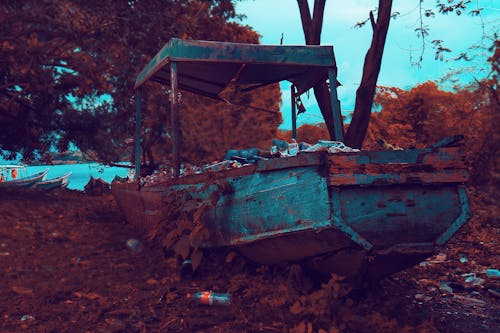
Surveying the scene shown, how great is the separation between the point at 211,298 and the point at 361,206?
145 centimetres

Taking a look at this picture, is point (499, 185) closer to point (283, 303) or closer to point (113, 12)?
point (283, 303)

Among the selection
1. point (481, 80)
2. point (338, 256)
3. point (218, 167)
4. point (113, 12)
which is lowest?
point (338, 256)

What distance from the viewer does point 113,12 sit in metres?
8.84

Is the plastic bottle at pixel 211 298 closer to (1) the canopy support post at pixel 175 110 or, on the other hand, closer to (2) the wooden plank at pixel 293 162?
(2) the wooden plank at pixel 293 162

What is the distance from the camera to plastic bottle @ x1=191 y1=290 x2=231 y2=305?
343 cm

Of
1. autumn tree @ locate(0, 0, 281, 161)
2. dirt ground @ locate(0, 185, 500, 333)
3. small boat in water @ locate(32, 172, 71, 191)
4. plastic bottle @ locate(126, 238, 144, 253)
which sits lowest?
dirt ground @ locate(0, 185, 500, 333)

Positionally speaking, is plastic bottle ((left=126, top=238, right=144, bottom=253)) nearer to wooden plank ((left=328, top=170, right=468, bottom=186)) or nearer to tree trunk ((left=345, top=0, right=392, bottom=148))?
wooden plank ((left=328, top=170, right=468, bottom=186))

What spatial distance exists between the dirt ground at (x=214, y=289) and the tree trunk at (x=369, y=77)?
284 centimetres

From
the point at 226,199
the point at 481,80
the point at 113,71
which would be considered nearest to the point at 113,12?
the point at 113,71

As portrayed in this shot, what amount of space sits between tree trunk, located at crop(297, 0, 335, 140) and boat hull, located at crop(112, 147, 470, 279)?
4.62m

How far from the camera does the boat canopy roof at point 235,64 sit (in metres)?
4.41

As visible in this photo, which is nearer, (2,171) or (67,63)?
(67,63)

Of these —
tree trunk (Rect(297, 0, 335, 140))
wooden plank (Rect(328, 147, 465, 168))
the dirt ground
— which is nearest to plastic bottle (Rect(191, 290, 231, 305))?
the dirt ground

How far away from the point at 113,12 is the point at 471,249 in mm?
8089
